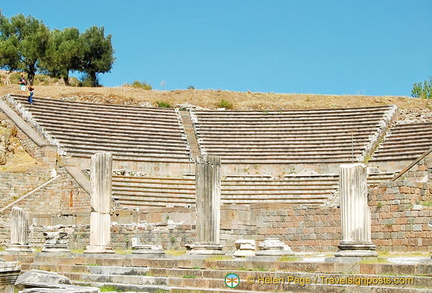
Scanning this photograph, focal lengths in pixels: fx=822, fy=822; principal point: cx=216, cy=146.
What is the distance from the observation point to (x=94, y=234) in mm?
20453

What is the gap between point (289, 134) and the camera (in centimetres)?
3788

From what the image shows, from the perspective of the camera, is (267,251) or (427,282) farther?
(267,251)

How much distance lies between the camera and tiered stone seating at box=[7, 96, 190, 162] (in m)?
35.5

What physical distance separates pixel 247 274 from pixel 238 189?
705 inches

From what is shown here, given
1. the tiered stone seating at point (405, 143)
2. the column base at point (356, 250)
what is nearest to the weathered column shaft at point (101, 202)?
the column base at point (356, 250)

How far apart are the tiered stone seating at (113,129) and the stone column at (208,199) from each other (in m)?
16.4

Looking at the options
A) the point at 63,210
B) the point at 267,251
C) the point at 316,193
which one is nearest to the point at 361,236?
the point at 267,251

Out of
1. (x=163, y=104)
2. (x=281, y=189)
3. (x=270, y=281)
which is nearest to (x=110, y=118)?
(x=163, y=104)

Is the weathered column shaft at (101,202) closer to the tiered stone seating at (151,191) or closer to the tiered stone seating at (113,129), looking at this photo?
the tiered stone seating at (151,191)

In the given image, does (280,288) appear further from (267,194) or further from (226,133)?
(226,133)

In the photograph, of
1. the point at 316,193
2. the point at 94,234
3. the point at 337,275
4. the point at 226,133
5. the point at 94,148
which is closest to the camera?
the point at 337,275

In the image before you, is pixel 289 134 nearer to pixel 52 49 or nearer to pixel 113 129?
pixel 113 129

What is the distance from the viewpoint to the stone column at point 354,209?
48.8ft

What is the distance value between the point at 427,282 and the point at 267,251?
14.7 ft
